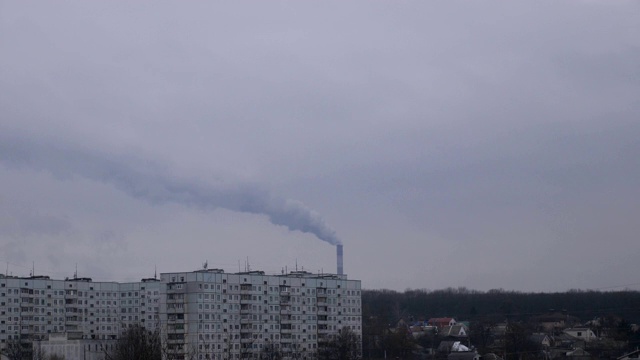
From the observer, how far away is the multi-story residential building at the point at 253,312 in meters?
55.4

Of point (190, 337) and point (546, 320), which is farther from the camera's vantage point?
point (546, 320)

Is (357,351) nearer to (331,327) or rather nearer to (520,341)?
(331,327)

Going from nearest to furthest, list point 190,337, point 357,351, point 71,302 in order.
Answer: point 190,337, point 357,351, point 71,302

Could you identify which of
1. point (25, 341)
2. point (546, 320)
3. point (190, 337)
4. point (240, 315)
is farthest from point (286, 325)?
point (546, 320)

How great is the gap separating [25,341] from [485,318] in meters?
51.2

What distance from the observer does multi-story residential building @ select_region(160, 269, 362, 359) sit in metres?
55.4

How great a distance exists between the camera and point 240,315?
57938 mm

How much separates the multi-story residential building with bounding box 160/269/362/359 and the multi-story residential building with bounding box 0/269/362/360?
0.07 metres

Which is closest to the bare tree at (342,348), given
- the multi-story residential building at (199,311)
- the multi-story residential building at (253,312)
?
the multi-story residential building at (253,312)

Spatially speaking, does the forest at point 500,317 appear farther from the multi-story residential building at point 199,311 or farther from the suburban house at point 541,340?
the multi-story residential building at point 199,311

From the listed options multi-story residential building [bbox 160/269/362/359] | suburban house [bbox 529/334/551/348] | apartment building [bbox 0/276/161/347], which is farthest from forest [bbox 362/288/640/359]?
apartment building [bbox 0/276/161/347]

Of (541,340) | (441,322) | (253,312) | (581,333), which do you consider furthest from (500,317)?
(253,312)

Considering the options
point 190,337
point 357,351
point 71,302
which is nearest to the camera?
point 190,337

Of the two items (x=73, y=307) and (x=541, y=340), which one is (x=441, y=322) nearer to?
(x=541, y=340)
